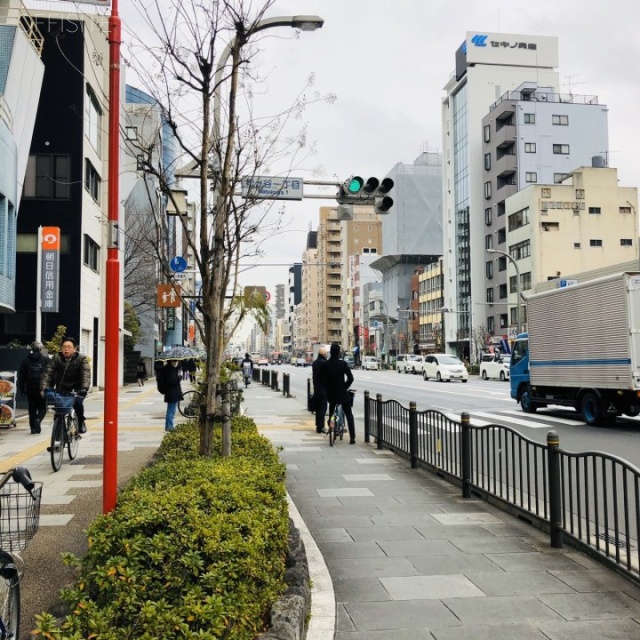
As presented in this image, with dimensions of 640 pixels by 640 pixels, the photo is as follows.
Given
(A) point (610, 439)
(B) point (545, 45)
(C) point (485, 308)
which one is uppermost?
(B) point (545, 45)

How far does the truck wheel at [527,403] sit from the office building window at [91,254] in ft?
61.6

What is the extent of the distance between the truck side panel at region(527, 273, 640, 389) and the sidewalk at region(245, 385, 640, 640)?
28.3 feet

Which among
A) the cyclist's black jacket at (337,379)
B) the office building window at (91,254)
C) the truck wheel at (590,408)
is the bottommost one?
the truck wheel at (590,408)

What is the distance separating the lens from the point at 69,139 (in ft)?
88.7

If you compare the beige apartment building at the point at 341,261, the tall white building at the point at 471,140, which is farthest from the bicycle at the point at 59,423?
the beige apartment building at the point at 341,261

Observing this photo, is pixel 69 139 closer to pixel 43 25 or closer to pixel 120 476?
pixel 43 25

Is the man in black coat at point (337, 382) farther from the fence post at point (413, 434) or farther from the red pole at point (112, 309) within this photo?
the red pole at point (112, 309)

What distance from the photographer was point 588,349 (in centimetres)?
1658

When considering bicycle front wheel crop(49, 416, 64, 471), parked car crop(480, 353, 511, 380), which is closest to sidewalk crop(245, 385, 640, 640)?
bicycle front wheel crop(49, 416, 64, 471)

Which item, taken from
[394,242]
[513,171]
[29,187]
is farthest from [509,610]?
[394,242]

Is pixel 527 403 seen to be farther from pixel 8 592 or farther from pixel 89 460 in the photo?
pixel 8 592

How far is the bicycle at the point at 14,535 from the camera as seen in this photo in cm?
307

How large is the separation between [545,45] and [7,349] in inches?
3326

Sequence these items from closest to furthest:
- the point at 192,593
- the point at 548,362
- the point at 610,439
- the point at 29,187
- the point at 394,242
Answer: the point at 192,593 → the point at 610,439 → the point at 548,362 → the point at 29,187 → the point at 394,242
